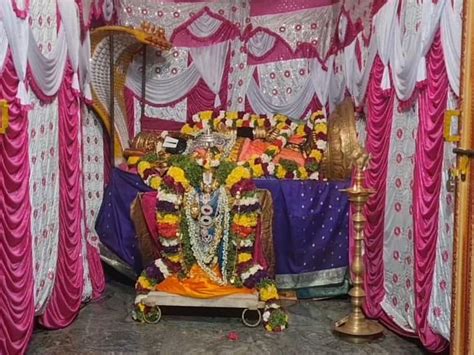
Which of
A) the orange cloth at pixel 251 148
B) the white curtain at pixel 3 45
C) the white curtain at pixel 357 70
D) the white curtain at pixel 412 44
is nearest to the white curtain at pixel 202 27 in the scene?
the orange cloth at pixel 251 148

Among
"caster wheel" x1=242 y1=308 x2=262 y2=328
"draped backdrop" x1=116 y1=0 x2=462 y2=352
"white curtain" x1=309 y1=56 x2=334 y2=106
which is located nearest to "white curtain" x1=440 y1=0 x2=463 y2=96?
"draped backdrop" x1=116 y1=0 x2=462 y2=352

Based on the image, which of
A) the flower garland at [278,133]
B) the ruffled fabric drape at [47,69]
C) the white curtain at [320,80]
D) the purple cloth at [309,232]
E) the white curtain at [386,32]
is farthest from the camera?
the white curtain at [320,80]

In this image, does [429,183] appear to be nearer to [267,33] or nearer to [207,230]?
[207,230]

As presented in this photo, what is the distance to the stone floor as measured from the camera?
15.1 ft

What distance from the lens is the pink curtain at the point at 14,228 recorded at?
13.6ft

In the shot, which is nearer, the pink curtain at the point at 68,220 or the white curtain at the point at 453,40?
the white curtain at the point at 453,40

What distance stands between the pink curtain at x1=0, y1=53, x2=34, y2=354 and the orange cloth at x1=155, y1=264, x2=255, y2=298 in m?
1.14

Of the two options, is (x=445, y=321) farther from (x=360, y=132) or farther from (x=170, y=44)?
(x=170, y=44)

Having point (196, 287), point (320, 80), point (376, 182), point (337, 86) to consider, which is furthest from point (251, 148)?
point (196, 287)

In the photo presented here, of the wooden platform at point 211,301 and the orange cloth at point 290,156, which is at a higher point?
the orange cloth at point 290,156

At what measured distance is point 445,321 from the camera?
13.4ft

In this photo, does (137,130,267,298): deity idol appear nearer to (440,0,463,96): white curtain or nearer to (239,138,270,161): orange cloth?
(239,138,270,161): orange cloth

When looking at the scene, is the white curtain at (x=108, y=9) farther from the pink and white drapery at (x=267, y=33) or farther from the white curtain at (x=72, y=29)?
the white curtain at (x=72, y=29)

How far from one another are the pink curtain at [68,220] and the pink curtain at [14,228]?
60 cm
